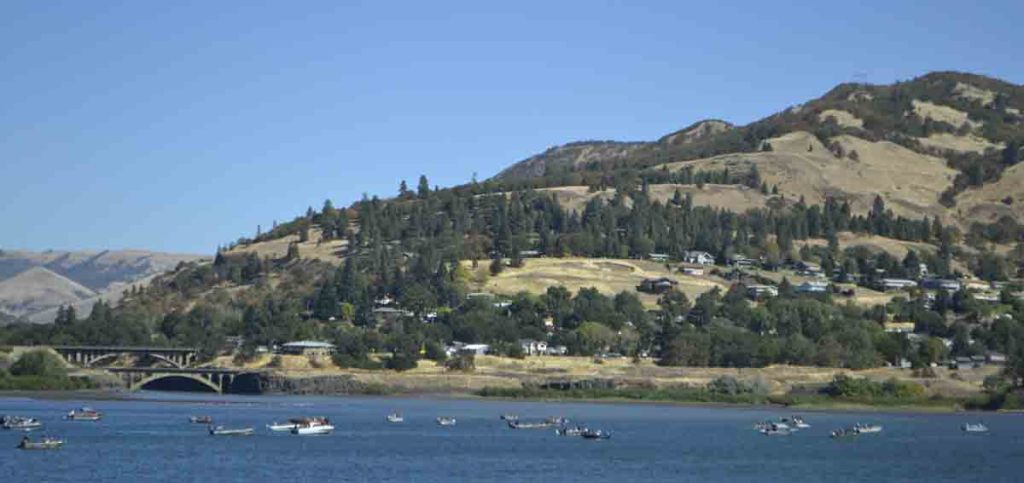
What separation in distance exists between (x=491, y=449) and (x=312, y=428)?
→ 16.8 metres

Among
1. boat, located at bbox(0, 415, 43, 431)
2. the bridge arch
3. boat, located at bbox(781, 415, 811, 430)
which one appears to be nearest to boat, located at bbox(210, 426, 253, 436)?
boat, located at bbox(0, 415, 43, 431)

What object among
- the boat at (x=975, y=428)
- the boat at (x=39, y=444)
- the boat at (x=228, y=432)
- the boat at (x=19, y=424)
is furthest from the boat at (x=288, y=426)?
the boat at (x=975, y=428)

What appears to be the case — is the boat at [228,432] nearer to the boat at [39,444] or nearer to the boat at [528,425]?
the boat at [39,444]

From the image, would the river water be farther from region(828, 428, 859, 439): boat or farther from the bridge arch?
the bridge arch

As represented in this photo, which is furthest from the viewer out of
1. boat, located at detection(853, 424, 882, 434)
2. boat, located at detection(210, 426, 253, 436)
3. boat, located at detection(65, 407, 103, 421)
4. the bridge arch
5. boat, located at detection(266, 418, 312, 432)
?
the bridge arch

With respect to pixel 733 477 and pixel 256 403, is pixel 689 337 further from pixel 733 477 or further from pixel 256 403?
pixel 733 477

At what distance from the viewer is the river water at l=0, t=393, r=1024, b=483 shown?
3767 inches

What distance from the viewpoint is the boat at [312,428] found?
123 meters

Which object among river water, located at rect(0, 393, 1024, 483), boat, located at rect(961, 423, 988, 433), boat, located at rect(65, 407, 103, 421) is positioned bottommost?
Answer: river water, located at rect(0, 393, 1024, 483)

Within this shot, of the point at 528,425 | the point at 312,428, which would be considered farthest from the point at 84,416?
the point at 528,425

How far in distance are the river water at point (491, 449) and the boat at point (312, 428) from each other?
→ 1.16 meters

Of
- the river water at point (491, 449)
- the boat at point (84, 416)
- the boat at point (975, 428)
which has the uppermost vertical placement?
the boat at point (84, 416)

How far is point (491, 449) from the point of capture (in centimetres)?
11306

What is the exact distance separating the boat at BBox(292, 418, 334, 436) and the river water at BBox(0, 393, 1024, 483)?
3.79ft
